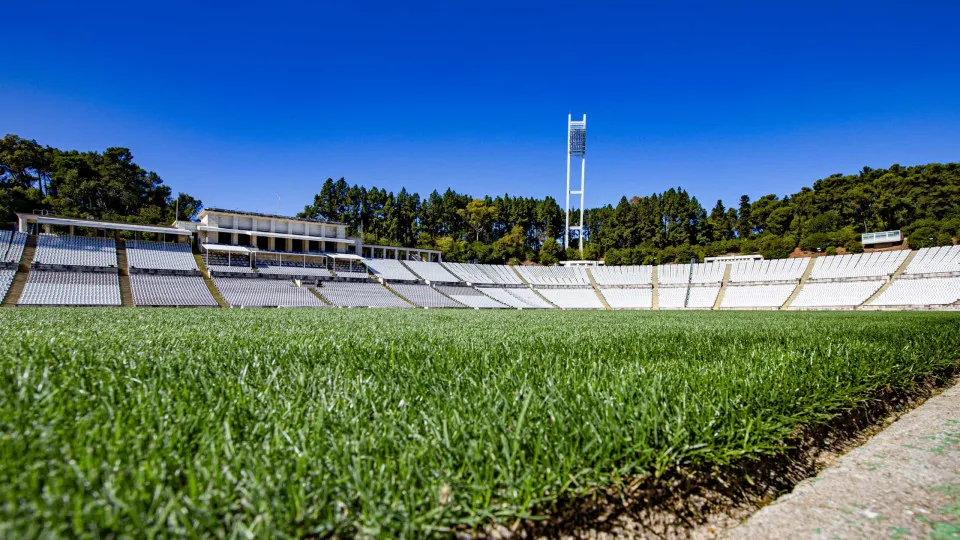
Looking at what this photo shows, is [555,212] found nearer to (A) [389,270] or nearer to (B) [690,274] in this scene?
(B) [690,274]

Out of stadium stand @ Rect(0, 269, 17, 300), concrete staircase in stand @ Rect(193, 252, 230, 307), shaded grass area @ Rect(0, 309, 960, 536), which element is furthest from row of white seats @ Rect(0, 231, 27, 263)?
shaded grass area @ Rect(0, 309, 960, 536)

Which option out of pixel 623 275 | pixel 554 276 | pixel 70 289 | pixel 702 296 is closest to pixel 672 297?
pixel 702 296

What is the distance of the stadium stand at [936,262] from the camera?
1416 inches

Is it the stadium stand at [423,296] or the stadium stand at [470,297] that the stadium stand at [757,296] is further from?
the stadium stand at [423,296]

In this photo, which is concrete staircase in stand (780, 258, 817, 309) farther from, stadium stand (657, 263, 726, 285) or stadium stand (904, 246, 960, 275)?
stadium stand (904, 246, 960, 275)

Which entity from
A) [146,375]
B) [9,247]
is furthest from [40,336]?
[9,247]

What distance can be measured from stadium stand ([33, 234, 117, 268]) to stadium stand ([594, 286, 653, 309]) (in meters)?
42.5

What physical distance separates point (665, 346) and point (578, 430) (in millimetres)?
3293

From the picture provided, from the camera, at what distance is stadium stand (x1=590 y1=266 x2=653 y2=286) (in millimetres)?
50156

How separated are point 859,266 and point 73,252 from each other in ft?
212

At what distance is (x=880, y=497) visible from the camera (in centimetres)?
191

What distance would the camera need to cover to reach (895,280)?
3722 centimetres

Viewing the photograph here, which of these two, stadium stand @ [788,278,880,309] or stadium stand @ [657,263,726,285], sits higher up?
stadium stand @ [657,263,726,285]

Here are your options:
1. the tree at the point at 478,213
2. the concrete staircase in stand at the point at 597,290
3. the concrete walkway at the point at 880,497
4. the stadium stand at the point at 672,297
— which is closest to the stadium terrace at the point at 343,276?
the stadium stand at the point at 672,297
